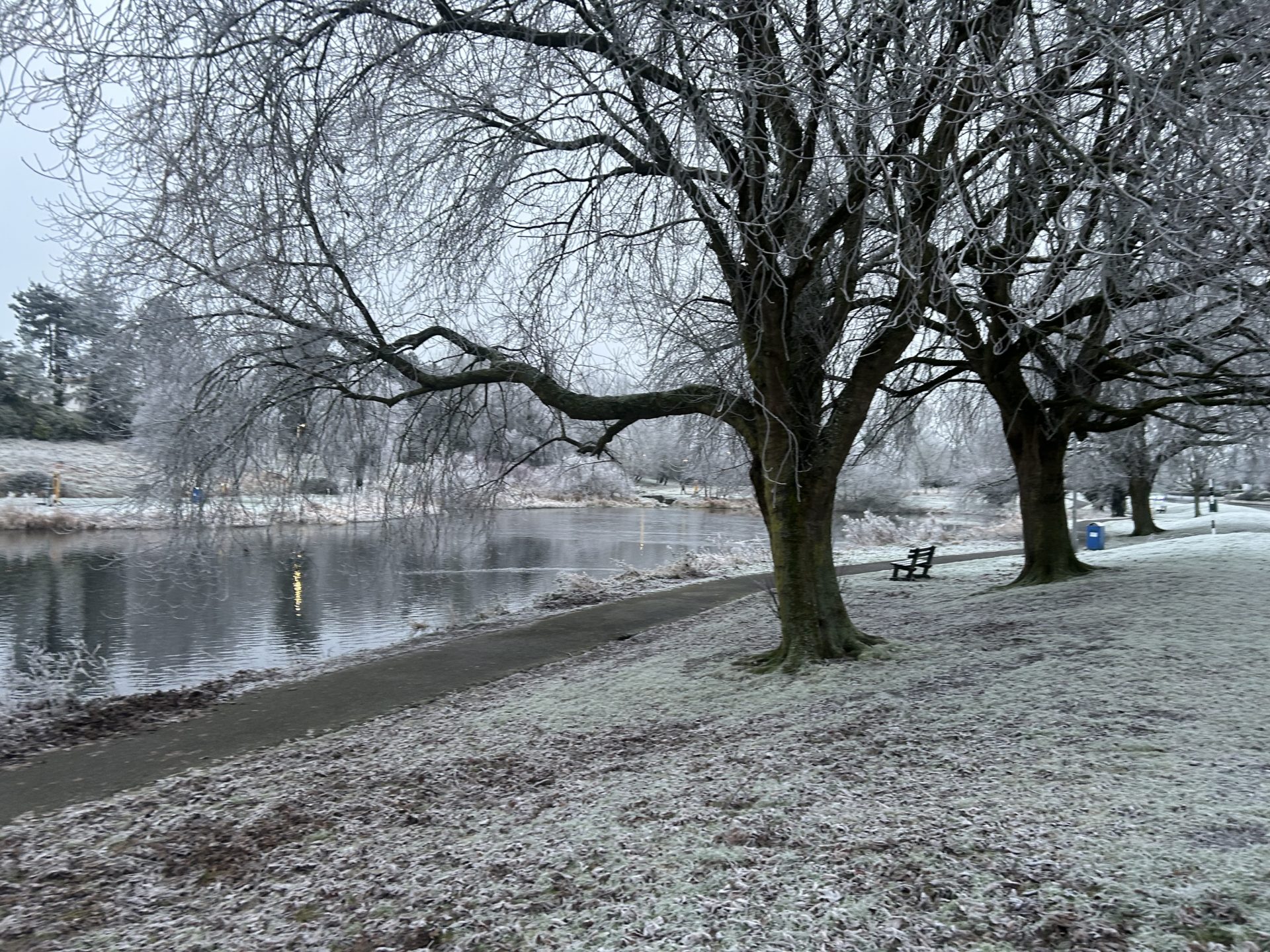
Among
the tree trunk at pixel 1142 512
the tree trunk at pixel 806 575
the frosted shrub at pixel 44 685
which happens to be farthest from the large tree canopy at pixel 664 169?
the tree trunk at pixel 1142 512

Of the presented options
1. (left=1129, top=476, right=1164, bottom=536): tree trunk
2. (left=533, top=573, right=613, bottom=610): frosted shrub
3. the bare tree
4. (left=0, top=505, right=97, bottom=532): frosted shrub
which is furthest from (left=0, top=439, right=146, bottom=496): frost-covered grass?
(left=1129, top=476, right=1164, bottom=536): tree trunk

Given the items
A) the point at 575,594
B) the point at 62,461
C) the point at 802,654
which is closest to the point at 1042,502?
the point at 802,654

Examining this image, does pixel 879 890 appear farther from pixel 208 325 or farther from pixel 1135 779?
pixel 208 325

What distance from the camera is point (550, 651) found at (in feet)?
37.4

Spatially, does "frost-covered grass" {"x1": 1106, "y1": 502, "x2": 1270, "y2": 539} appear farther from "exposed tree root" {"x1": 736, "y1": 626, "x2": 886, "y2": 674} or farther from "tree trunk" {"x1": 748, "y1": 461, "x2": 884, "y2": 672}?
"tree trunk" {"x1": 748, "y1": 461, "x2": 884, "y2": 672}

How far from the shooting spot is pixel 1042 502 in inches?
516

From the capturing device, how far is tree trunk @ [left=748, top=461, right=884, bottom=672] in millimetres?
8234

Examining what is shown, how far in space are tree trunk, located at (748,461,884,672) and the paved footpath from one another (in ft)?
5.82

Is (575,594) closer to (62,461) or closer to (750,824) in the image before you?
(750,824)

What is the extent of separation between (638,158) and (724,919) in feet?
19.4

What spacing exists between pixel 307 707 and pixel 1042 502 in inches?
426

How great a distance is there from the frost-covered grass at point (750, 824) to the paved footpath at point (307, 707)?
1.71ft

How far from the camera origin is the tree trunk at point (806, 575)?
8.23 m

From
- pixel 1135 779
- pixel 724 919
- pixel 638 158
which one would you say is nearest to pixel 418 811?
pixel 724 919
